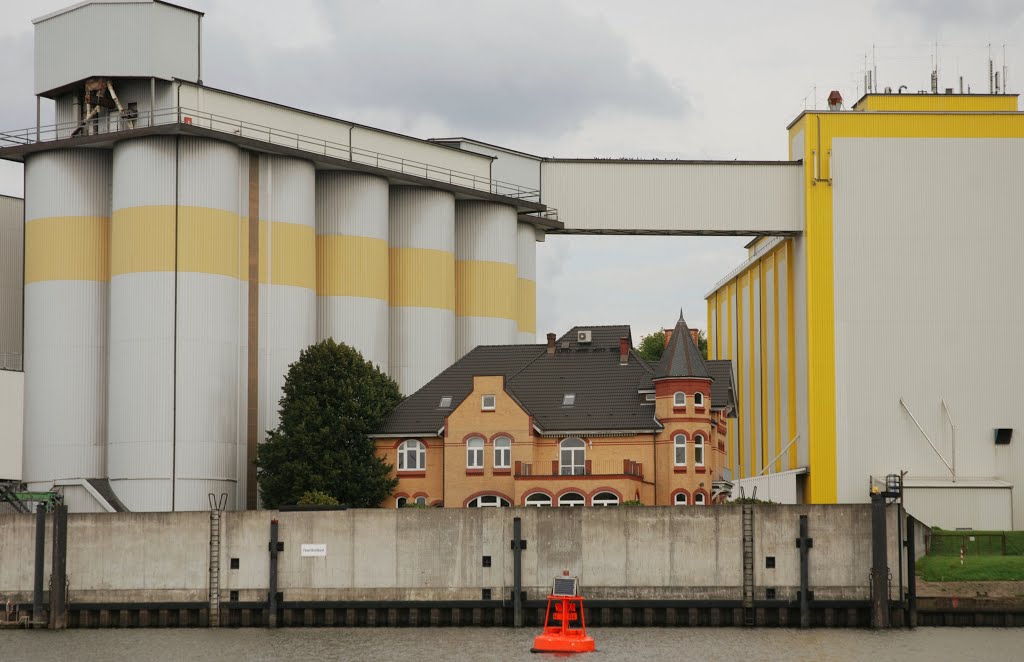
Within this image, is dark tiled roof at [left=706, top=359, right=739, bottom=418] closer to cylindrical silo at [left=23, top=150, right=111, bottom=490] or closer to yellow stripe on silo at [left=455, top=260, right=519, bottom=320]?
yellow stripe on silo at [left=455, top=260, right=519, bottom=320]

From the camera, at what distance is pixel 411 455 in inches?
3150

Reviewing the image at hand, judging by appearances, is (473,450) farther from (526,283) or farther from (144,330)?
(526,283)

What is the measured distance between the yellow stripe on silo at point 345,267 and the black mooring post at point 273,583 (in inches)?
879

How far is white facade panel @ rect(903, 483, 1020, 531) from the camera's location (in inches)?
3275

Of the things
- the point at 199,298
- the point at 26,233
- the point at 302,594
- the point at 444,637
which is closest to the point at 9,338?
the point at 26,233

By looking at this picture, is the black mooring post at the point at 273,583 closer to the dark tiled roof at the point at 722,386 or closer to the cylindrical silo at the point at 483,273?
the dark tiled roof at the point at 722,386

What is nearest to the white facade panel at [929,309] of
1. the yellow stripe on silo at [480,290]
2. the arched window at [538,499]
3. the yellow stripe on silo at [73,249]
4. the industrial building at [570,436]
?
the industrial building at [570,436]

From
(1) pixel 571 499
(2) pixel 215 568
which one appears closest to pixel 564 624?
(2) pixel 215 568

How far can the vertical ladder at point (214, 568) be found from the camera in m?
66.7

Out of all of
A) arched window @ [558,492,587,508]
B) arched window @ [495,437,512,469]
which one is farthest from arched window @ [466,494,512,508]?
arched window @ [558,492,587,508]

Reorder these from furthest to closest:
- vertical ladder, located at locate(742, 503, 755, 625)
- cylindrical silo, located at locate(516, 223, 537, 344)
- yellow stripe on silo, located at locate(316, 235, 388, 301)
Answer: cylindrical silo, located at locate(516, 223, 537, 344)
yellow stripe on silo, located at locate(316, 235, 388, 301)
vertical ladder, located at locate(742, 503, 755, 625)

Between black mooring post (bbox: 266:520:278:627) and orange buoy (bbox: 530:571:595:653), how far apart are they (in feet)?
35.0

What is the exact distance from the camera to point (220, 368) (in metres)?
80.0

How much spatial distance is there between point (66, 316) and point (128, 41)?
13.6 metres
